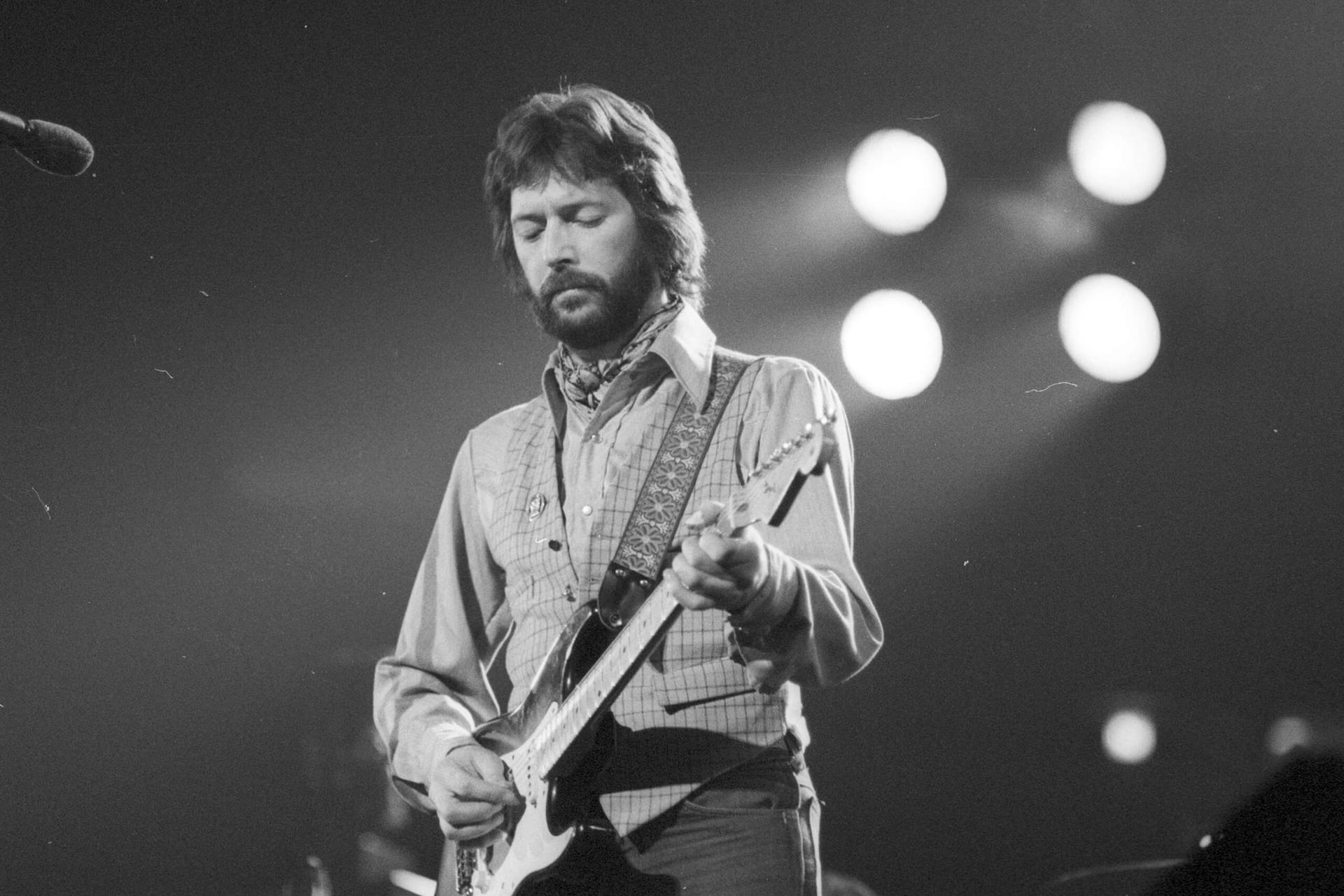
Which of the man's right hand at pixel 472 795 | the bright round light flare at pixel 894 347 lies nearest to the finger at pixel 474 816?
the man's right hand at pixel 472 795

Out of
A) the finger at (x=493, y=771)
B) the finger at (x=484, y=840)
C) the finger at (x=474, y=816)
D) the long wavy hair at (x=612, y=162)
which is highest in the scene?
the long wavy hair at (x=612, y=162)

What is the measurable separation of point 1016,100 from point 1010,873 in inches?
78.1

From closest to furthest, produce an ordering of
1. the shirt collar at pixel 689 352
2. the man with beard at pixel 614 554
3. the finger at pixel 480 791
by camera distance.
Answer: the man with beard at pixel 614 554, the finger at pixel 480 791, the shirt collar at pixel 689 352

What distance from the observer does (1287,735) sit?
2.90 m

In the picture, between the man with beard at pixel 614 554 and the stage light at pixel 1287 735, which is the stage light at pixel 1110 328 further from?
the man with beard at pixel 614 554

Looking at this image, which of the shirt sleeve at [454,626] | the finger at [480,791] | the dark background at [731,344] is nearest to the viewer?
the finger at [480,791]

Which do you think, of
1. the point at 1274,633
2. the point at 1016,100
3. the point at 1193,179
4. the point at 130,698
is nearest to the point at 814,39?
the point at 1016,100

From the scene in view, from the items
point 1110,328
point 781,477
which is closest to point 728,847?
point 781,477

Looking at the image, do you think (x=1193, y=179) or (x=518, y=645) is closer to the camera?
(x=518, y=645)

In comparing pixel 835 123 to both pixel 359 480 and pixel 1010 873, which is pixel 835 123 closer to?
pixel 359 480

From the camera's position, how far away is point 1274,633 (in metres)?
3.00

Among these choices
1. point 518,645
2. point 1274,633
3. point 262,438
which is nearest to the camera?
point 518,645

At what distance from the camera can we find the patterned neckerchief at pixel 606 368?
88.0 inches

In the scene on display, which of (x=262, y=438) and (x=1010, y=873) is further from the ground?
(x=262, y=438)
